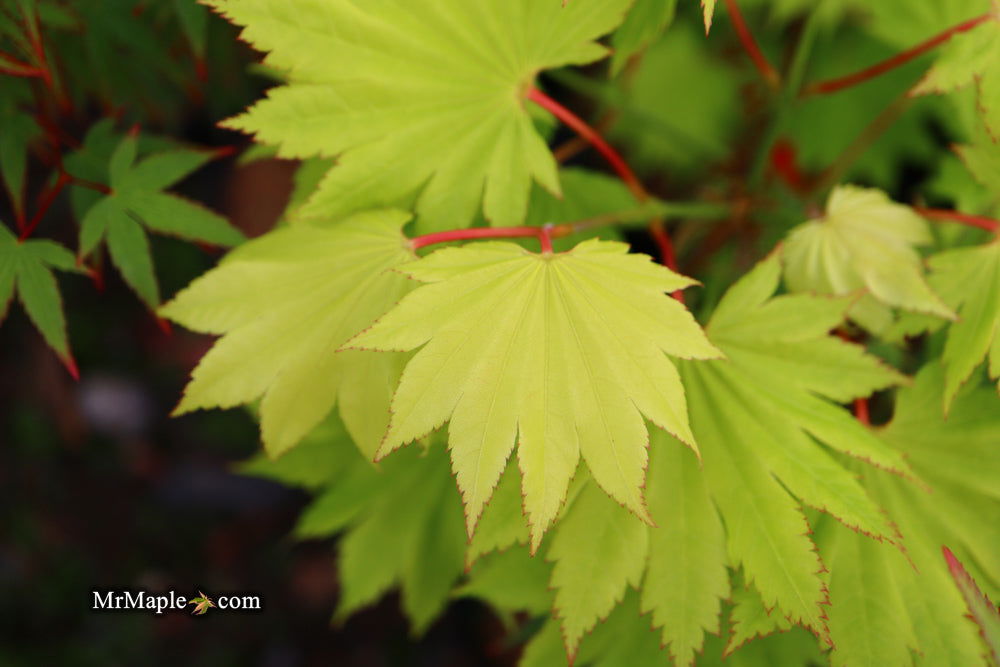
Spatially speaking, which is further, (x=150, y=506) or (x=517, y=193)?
(x=150, y=506)

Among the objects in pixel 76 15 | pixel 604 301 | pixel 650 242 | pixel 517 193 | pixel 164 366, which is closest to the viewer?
pixel 604 301

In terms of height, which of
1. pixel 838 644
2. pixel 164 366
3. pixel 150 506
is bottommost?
pixel 150 506

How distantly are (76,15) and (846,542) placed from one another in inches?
47.8

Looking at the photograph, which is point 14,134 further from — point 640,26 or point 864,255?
point 864,255

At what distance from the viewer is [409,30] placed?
75 cm

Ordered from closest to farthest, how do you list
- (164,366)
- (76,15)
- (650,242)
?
(76,15), (650,242), (164,366)

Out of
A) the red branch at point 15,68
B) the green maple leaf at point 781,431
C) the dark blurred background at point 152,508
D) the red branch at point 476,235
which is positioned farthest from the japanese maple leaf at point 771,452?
the dark blurred background at point 152,508

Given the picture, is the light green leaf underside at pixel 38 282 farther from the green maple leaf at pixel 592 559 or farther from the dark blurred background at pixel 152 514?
the dark blurred background at pixel 152 514

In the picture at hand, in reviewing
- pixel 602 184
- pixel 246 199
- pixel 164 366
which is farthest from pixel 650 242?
pixel 164 366

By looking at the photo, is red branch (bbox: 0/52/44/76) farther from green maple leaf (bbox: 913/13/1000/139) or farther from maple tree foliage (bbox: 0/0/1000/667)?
green maple leaf (bbox: 913/13/1000/139)

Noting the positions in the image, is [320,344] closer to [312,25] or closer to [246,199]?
[312,25]

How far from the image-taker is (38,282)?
78cm

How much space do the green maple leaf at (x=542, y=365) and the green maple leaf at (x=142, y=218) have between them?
0.34m

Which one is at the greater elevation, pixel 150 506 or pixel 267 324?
pixel 267 324
